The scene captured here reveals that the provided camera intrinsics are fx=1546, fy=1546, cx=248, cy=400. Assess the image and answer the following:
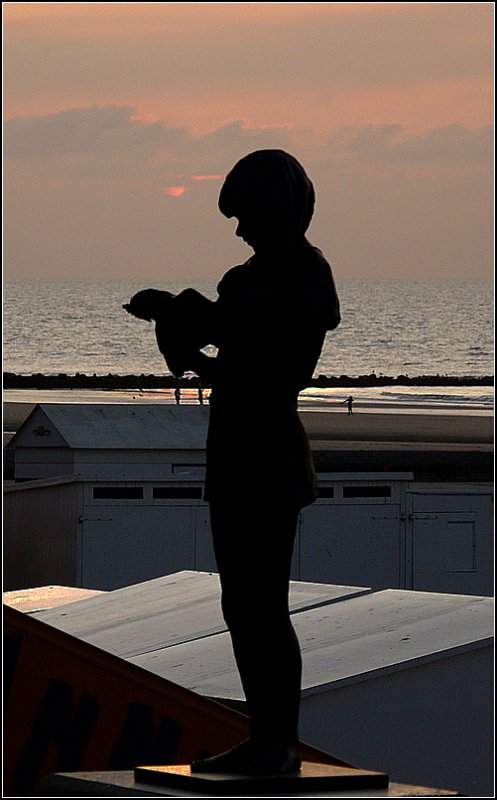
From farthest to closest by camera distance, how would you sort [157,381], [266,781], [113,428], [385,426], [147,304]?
[157,381], [385,426], [113,428], [147,304], [266,781]

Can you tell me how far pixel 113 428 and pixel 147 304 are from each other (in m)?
19.7

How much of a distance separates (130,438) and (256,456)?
1944 cm

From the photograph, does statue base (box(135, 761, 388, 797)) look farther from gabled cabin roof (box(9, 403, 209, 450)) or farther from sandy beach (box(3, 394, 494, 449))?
sandy beach (box(3, 394, 494, 449))

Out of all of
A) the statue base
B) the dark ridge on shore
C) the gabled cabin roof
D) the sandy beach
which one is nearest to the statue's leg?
the statue base

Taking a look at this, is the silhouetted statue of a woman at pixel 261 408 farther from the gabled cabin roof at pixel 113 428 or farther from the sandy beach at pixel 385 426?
the sandy beach at pixel 385 426

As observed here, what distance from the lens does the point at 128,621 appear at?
14.0 meters

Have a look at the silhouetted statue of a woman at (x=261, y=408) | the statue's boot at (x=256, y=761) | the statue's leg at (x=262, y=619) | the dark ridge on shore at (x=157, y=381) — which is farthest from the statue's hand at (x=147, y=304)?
the dark ridge on shore at (x=157, y=381)

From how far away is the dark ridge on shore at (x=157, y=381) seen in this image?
314 ft

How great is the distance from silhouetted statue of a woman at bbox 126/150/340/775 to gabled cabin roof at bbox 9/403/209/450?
19089 millimetres

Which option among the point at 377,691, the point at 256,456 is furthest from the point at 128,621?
the point at 256,456

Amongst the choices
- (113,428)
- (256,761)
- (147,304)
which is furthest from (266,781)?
(113,428)

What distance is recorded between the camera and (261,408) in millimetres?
6598

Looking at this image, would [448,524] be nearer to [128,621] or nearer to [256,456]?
[128,621]

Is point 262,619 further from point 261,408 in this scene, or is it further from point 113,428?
point 113,428
